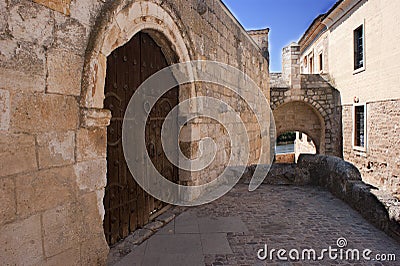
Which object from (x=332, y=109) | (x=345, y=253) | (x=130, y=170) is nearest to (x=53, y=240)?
(x=130, y=170)

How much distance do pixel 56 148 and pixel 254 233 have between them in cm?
213

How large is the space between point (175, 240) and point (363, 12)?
1143 cm

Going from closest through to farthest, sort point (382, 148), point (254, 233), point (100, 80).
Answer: point (100, 80)
point (254, 233)
point (382, 148)

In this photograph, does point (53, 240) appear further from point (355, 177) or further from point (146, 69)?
point (355, 177)

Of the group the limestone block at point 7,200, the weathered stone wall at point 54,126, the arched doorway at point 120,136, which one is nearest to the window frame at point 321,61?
the arched doorway at point 120,136

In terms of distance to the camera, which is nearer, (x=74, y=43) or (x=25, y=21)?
(x=25, y=21)

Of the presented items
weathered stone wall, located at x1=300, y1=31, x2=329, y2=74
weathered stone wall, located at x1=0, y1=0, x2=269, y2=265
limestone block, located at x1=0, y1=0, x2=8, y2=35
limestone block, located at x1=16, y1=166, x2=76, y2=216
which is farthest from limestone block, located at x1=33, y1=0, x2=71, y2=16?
weathered stone wall, located at x1=300, y1=31, x2=329, y2=74

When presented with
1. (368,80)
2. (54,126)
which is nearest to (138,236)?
(54,126)

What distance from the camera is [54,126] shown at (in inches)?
75.8

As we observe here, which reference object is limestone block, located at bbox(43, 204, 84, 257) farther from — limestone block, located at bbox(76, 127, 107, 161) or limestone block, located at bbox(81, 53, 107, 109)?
limestone block, located at bbox(81, 53, 107, 109)

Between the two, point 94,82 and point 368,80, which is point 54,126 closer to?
point 94,82

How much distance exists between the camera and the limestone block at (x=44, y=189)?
1735 mm

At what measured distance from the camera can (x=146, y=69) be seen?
338cm

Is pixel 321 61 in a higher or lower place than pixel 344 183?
higher
